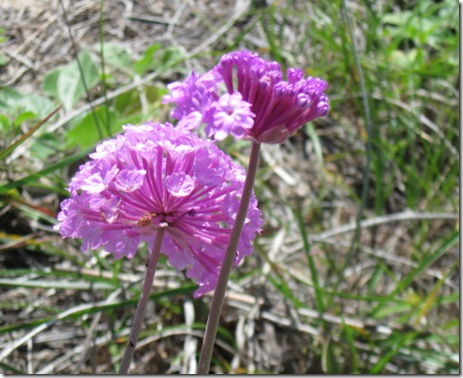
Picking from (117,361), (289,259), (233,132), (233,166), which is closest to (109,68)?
(289,259)

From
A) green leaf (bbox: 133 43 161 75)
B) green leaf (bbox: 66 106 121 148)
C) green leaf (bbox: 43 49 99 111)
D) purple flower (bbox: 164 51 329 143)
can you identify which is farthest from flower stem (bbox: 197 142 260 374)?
green leaf (bbox: 133 43 161 75)

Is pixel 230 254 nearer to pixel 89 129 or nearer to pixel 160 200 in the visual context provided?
pixel 160 200

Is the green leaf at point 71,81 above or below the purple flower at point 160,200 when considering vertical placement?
below

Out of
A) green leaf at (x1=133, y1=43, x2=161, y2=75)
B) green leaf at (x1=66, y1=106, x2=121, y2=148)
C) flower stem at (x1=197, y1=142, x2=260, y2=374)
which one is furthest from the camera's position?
→ green leaf at (x1=133, y1=43, x2=161, y2=75)

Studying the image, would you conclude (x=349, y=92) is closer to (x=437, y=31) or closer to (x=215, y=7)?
(x=437, y=31)

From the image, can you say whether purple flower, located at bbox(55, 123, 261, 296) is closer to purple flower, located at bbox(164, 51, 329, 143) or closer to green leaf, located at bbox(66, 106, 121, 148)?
purple flower, located at bbox(164, 51, 329, 143)

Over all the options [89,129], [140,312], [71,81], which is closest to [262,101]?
[140,312]

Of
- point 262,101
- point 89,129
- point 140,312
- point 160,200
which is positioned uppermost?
point 262,101

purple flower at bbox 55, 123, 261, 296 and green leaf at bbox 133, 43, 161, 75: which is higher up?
purple flower at bbox 55, 123, 261, 296

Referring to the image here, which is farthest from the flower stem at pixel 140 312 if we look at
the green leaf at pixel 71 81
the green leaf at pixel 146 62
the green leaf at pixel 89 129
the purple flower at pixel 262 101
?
the green leaf at pixel 146 62

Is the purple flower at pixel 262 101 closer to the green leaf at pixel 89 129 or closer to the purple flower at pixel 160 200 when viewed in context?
the purple flower at pixel 160 200
